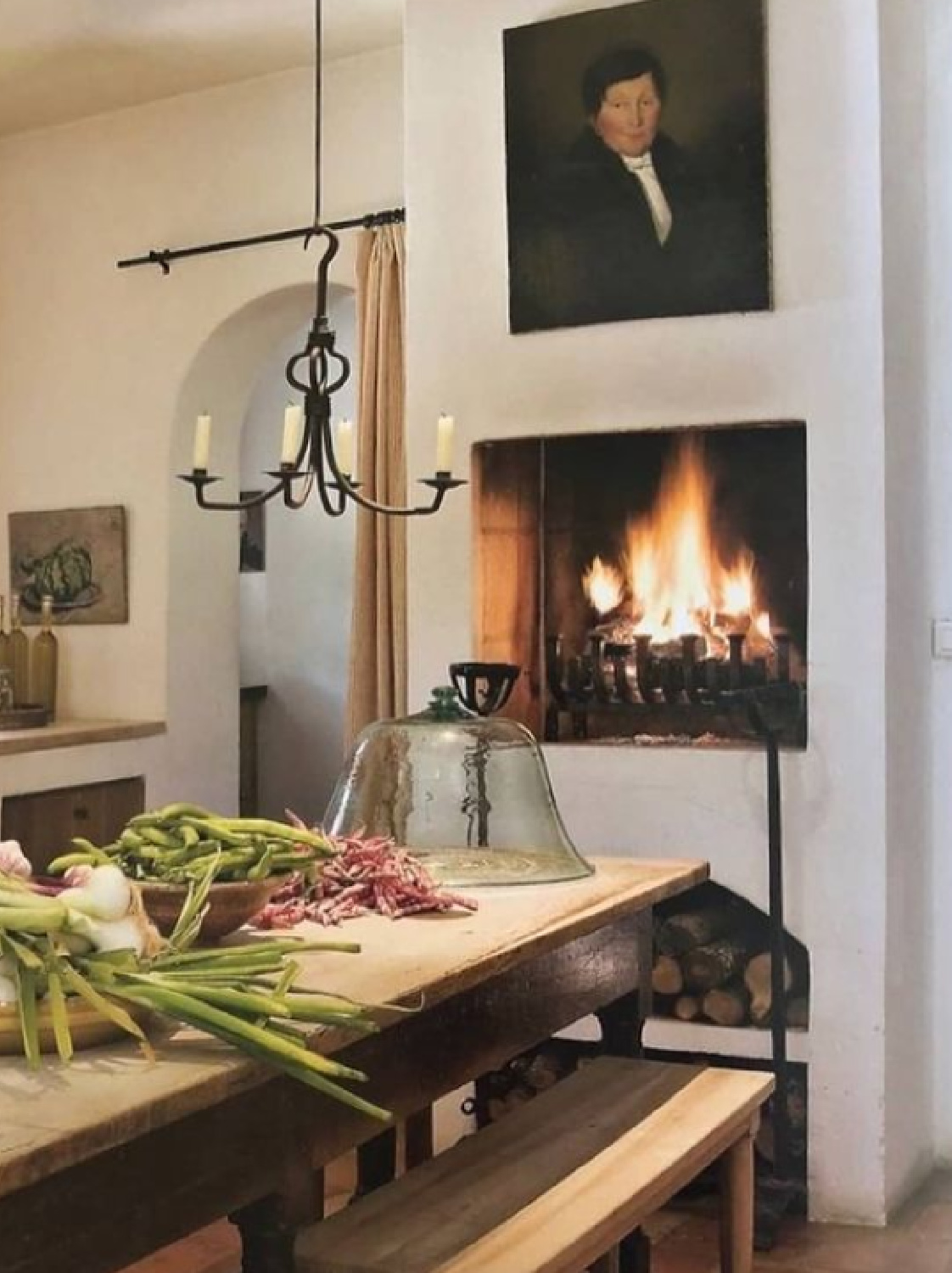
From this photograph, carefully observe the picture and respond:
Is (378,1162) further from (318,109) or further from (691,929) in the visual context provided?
(318,109)

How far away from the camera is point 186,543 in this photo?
17.7 ft

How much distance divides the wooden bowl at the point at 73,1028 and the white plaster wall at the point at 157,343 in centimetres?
335

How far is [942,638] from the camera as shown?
149 inches

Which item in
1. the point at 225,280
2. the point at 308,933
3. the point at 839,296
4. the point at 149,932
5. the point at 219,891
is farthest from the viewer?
the point at 225,280

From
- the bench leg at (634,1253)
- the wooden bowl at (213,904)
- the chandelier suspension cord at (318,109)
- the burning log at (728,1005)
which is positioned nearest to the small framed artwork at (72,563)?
the chandelier suspension cord at (318,109)

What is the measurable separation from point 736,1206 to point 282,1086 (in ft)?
4.15

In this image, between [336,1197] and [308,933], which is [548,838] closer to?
[308,933]

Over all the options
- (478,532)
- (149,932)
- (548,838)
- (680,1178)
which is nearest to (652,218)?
(478,532)

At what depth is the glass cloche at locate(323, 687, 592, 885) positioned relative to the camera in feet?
9.40

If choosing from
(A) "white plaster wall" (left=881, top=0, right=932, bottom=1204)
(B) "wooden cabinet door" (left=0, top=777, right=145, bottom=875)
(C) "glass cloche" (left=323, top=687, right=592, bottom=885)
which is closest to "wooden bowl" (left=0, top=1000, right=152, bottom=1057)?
(C) "glass cloche" (left=323, top=687, right=592, bottom=885)

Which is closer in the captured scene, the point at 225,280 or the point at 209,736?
the point at 225,280

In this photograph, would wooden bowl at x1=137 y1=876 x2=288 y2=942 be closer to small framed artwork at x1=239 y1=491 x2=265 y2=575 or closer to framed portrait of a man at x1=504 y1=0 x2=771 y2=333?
framed portrait of a man at x1=504 y1=0 x2=771 y2=333

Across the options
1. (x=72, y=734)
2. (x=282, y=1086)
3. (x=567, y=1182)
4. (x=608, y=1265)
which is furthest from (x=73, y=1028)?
(x=72, y=734)

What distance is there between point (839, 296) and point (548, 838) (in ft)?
4.75
